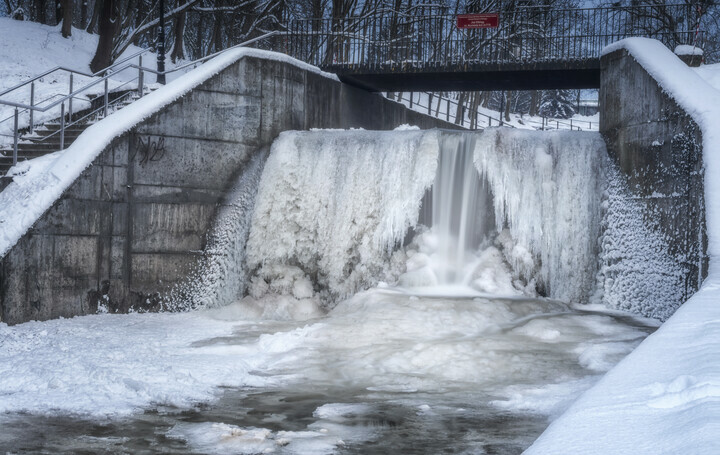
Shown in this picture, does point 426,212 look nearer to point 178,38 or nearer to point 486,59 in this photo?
point 486,59

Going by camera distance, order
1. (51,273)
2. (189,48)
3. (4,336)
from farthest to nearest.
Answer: (189,48)
(51,273)
(4,336)

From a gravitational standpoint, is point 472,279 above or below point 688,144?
below

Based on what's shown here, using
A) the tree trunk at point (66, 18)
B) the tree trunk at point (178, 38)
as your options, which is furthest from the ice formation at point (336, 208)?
the tree trunk at point (178, 38)

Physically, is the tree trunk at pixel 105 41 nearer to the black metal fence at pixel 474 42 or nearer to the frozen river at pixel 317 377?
the black metal fence at pixel 474 42

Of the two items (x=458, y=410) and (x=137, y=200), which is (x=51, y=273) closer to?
(x=137, y=200)

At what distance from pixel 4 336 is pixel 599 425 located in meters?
8.68

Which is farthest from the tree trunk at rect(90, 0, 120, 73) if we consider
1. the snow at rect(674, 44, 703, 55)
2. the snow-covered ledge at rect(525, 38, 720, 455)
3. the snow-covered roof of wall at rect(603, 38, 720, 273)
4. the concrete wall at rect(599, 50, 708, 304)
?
the snow-covered ledge at rect(525, 38, 720, 455)

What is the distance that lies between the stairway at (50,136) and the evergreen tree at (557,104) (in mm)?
47530

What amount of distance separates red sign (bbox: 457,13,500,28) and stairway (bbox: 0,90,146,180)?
25.9 feet

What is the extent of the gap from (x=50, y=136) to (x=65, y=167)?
5.55 ft

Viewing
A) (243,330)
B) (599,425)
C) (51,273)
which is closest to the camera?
(599,425)

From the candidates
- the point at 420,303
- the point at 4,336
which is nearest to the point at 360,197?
the point at 420,303

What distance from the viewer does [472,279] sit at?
13.3 m

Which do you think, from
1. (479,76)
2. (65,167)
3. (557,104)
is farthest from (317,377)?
(557,104)
